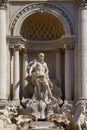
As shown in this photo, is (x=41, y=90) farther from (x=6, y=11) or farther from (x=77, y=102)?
(x=6, y=11)

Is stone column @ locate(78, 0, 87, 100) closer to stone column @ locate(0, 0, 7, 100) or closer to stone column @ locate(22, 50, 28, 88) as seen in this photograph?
stone column @ locate(22, 50, 28, 88)

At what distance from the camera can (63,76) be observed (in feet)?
112

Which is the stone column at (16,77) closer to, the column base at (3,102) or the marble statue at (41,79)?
the column base at (3,102)

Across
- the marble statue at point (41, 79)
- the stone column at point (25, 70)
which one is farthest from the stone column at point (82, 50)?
the stone column at point (25, 70)

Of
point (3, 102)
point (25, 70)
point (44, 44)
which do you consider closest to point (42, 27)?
point (44, 44)

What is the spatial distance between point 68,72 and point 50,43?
8.15 ft

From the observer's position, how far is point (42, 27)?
3484 centimetres

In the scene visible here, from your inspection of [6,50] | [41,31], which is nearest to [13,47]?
[6,50]

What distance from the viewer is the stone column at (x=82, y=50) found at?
32438mm

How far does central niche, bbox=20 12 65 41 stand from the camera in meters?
33.9

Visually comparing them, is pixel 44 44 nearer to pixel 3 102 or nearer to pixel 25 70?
pixel 25 70

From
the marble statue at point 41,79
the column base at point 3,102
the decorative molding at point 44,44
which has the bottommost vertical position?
the column base at point 3,102

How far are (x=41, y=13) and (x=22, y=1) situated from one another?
55.5 inches

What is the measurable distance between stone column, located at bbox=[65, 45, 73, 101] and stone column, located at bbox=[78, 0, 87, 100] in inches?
27.2
